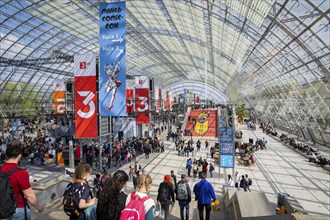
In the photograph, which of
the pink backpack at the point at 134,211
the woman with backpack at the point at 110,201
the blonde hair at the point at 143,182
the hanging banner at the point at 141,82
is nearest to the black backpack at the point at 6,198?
the woman with backpack at the point at 110,201

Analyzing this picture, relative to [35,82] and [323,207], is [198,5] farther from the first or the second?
[35,82]

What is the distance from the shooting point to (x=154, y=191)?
11.8 meters

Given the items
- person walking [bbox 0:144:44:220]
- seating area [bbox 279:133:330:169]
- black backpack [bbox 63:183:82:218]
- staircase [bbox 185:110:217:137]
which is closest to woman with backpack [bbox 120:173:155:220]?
black backpack [bbox 63:183:82:218]

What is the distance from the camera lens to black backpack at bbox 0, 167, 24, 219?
269 centimetres

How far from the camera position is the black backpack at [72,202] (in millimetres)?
3121

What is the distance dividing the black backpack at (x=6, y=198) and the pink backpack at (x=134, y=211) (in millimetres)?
1120

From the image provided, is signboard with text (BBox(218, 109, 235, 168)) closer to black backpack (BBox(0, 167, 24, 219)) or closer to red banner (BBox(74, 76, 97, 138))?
→ red banner (BBox(74, 76, 97, 138))

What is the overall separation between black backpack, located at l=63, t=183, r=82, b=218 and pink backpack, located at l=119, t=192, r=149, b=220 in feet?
2.30

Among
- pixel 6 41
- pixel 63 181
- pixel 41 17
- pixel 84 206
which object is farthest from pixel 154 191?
pixel 6 41

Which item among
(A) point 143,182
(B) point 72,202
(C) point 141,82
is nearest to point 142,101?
(C) point 141,82

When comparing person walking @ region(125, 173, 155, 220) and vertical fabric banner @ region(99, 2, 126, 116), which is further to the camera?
vertical fabric banner @ region(99, 2, 126, 116)

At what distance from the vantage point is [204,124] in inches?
1326

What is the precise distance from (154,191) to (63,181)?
3.89m

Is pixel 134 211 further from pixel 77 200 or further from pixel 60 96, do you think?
pixel 60 96
